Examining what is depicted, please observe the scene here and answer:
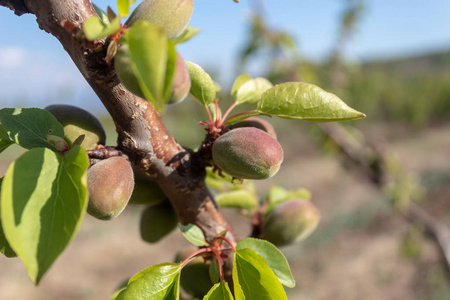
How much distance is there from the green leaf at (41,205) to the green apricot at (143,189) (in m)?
0.22

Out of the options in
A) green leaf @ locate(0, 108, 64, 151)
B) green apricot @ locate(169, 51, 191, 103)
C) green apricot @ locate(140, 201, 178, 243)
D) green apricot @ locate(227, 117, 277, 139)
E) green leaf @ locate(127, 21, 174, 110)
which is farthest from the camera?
green apricot @ locate(140, 201, 178, 243)

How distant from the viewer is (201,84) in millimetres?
556

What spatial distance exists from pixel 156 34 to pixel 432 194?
6021 millimetres

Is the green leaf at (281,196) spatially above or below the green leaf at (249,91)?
below

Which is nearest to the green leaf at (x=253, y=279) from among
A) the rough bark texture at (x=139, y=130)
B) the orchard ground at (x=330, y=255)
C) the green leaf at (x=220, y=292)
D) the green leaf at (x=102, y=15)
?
the green leaf at (x=220, y=292)

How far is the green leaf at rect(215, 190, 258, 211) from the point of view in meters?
0.79

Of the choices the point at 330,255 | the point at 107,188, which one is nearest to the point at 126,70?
the point at 107,188

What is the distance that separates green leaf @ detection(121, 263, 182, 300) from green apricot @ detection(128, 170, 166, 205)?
0.15 metres

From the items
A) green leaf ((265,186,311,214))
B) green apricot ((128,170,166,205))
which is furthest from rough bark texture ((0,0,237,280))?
green leaf ((265,186,311,214))

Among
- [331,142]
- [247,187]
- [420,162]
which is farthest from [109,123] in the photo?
[247,187]

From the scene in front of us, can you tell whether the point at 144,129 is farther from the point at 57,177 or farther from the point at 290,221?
the point at 290,221

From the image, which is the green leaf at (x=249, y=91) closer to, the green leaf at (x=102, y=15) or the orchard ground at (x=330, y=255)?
the green leaf at (x=102, y=15)

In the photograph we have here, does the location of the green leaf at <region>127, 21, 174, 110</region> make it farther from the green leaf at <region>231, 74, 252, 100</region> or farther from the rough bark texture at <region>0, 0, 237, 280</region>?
the green leaf at <region>231, 74, 252, 100</region>

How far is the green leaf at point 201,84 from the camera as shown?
538 mm
